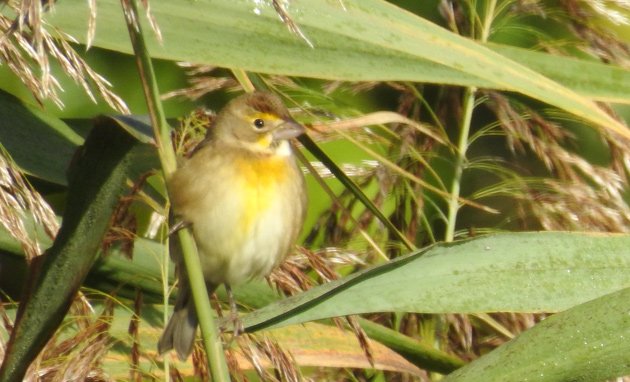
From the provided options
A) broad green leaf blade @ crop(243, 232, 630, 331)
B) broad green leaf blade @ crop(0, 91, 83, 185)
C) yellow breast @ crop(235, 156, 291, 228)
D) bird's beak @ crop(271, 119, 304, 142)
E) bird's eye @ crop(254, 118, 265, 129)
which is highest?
broad green leaf blade @ crop(0, 91, 83, 185)

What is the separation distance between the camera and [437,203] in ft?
9.27

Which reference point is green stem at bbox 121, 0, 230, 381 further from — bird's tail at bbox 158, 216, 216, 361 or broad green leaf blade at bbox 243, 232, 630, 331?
bird's tail at bbox 158, 216, 216, 361

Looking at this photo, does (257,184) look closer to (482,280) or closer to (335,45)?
(335,45)

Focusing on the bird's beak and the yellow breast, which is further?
the yellow breast

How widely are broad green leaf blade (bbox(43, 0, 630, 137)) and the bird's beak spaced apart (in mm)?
353

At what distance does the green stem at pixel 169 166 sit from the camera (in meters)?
1.24

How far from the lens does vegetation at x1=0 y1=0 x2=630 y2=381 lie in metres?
1.39

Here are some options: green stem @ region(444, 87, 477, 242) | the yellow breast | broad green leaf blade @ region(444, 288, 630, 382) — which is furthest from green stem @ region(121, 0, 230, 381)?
green stem @ region(444, 87, 477, 242)

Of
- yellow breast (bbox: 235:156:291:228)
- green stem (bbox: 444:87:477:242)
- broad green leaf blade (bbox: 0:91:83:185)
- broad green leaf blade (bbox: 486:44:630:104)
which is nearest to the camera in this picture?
broad green leaf blade (bbox: 486:44:630:104)

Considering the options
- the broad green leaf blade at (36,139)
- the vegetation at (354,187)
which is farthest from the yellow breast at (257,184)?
the broad green leaf blade at (36,139)

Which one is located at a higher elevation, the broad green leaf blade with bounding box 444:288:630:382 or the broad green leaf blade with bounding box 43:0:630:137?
the broad green leaf blade with bounding box 43:0:630:137

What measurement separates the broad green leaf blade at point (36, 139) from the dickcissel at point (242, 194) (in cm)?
21

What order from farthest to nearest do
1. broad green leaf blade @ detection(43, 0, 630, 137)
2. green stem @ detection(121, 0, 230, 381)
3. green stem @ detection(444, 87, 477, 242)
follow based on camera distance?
green stem @ detection(444, 87, 477, 242)
broad green leaf blade @ detection(43, 0, 630, 137)
green stem @ detection(121, 0, 230, 381)

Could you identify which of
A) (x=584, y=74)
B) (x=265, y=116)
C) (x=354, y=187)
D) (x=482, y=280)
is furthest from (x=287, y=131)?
(x=482, y=280)
